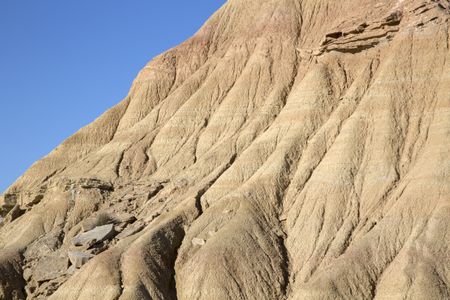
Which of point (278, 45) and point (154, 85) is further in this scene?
point (154, 85)

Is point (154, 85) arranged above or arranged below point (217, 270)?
above

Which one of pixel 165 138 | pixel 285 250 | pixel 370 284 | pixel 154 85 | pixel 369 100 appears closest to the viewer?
pixel 370 284

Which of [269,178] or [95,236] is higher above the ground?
[95,236]

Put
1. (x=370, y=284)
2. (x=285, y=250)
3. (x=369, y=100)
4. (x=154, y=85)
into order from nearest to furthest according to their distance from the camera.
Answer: (x=370, y=284) → (x=285, y=250) → (x=369, y=100) → (x=154, y=85)

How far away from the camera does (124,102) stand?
6394 cm

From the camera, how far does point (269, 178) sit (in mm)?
48062

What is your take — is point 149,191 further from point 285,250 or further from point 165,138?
point 285,250

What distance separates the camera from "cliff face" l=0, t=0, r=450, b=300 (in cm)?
4250

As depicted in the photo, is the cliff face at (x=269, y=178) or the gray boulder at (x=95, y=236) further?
the gray boulder at (x=95, y=236)

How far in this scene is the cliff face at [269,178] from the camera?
42.5 meters

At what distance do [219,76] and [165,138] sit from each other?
5990 millimetres

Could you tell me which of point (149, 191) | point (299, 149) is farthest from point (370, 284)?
point (149, 191)

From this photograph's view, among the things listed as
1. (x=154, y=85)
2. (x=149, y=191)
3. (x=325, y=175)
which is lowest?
(x=325, y=175)

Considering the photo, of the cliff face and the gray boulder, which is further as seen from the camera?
the gray boulder
